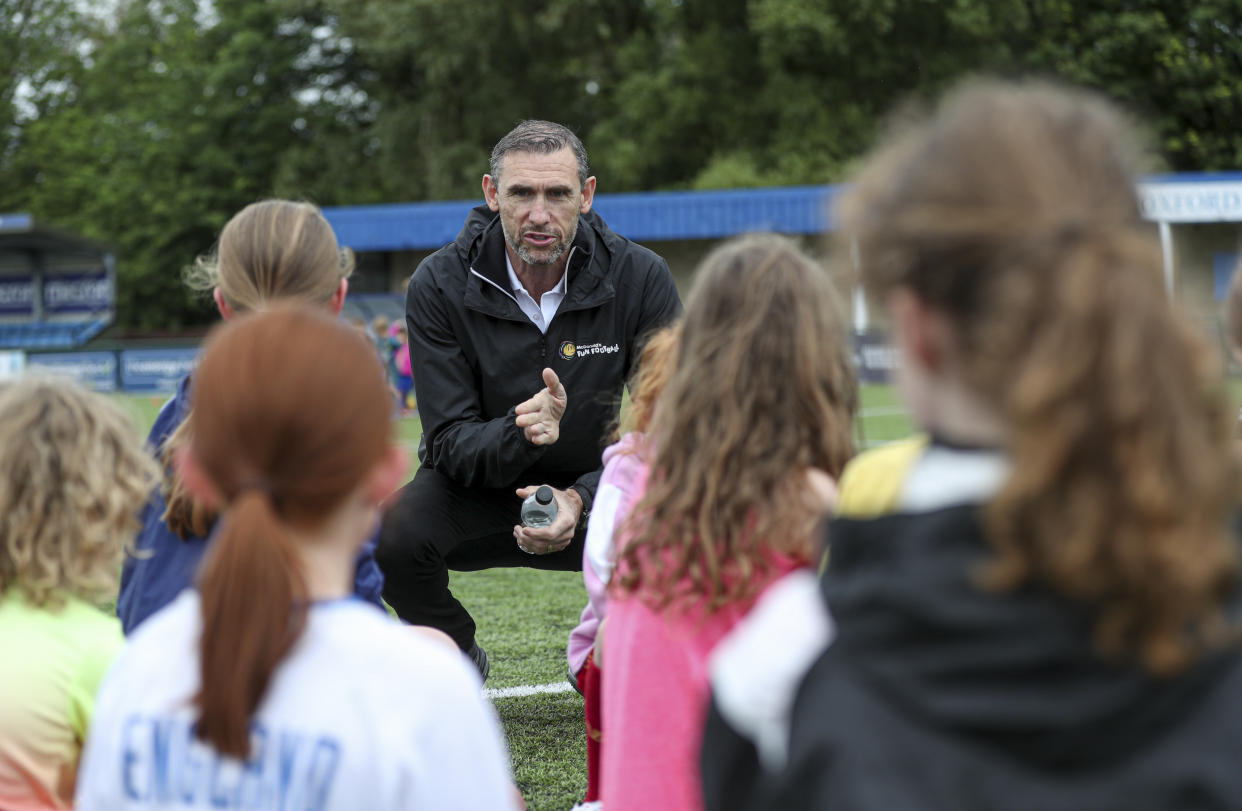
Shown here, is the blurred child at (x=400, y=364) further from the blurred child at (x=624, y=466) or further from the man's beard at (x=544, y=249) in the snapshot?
the blurred child at (x=624, y=466)

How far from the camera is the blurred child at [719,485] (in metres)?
2.14

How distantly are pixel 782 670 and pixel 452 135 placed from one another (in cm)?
3612

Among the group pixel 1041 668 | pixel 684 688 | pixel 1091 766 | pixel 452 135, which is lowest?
pixel 684 688

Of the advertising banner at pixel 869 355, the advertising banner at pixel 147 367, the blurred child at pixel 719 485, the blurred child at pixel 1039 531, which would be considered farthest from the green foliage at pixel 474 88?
the blurred child at pixel 1039 531

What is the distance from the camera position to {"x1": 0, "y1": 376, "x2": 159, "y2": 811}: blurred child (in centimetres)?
222

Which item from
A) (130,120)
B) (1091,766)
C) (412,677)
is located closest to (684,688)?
(412,677)

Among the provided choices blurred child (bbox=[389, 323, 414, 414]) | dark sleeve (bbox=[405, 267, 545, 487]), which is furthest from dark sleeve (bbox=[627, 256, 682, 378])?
blurred child (bbox=[389, 323, 414, 414])

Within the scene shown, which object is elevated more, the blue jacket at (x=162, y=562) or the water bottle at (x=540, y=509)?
the blue jacket at (x=162, y=562)

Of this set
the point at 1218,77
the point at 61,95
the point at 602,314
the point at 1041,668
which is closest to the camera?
the point at 1041,668

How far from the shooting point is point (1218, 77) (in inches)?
1300

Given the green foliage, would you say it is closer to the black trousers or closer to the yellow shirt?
the black trousers

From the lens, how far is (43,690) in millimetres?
2211

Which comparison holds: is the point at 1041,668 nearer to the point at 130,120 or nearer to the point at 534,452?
the point at 534,452

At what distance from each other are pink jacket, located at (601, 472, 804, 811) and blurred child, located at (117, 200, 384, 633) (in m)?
0.90
